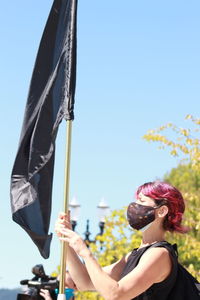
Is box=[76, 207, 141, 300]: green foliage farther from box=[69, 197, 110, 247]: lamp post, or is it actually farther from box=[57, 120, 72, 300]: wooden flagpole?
box=[57, 120, 72, 300]: wooden flagpole

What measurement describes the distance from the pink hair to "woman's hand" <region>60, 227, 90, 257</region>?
55 cm

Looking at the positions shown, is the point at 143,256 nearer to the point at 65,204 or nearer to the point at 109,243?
the point at 65,204

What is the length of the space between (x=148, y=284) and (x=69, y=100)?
4.84ft

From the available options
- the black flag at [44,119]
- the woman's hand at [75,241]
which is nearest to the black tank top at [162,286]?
the woman's hand at [75,241]

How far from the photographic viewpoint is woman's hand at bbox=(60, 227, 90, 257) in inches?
164

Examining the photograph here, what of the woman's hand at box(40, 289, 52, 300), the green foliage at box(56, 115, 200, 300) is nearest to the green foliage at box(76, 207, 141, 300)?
the green foliage at box(56, 115, 200, 300)

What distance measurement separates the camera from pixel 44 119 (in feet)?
16.6

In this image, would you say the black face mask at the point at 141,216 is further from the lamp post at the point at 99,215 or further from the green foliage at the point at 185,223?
the lamp post at the point at 99,215

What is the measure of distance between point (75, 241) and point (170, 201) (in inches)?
25.0

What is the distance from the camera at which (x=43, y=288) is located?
8.23m

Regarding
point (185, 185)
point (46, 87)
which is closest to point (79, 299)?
point (185, 185)

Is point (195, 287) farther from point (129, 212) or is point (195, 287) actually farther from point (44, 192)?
point (44, 192)

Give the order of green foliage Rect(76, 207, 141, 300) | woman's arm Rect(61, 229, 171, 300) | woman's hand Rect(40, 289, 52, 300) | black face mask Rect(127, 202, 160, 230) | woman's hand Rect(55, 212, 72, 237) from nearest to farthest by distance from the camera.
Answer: woman's arm Rect(61, 229, 171, 300) < woman's hand Rect(55, 212, 72, 237) < black face mask Rect(127, 202, 160, 230) < woman's hand Rect(40, 289, 52, 300) < green foliage Rect(76, 207, 141, 300)

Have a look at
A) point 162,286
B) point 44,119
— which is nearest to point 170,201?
point 162,286
